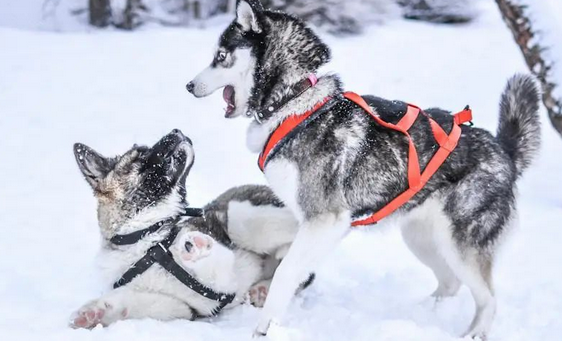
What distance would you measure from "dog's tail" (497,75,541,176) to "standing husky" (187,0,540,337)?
16 centimetres

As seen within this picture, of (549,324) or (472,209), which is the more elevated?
(472,209)

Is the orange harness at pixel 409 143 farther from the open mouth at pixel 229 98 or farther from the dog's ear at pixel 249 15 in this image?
the dog's ear at pixel 249 15

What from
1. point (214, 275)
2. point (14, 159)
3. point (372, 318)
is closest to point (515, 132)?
point (372, 318)

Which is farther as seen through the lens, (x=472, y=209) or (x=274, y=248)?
(x=274, y=248)

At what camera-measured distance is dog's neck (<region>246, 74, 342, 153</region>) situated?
3766 millimetres

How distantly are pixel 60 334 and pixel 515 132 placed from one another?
9.08 ft

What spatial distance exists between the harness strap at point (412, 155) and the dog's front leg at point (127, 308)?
3.60 feet

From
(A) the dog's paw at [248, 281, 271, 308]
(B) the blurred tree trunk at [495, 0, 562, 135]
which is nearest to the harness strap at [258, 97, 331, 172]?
(A) the dog's paw at [248, 281, 271, 308]

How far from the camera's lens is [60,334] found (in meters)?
3.24

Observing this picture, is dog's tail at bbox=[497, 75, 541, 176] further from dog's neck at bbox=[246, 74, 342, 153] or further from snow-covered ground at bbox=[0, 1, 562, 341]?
dog's neck at bbox=[246, 74, 342, 153]

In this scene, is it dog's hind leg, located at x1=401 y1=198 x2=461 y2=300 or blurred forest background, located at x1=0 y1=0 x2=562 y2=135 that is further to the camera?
blurred forest background, located at x1=0 y1=0 x2=562 y2=135

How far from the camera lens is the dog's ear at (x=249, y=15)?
375cm

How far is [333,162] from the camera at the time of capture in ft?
12.1

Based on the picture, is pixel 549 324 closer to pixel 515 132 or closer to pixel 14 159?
pixel 515 132
